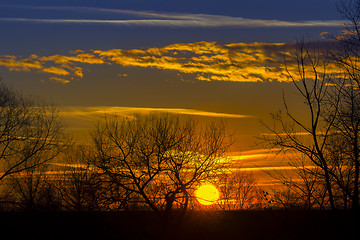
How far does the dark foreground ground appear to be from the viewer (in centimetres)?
2780

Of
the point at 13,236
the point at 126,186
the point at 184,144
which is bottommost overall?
the point at 13,236

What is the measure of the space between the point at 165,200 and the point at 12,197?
28.3 metres

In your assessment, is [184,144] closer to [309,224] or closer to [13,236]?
[309,224]

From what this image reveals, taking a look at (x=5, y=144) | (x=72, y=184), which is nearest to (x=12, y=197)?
(x=72, y=184)

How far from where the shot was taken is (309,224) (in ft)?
91.0

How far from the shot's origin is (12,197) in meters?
47.9

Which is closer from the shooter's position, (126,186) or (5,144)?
(126,186)

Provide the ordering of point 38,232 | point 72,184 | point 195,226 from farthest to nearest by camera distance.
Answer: point 72,184 < point 38,232 < point 195,226

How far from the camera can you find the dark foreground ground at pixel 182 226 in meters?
27.8

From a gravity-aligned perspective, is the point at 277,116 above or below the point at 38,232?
above

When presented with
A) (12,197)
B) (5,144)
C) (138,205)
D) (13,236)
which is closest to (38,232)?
(13,236)

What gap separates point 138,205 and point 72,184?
21908mm

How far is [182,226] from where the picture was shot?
28984 mm

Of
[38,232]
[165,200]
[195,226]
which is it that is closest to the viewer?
[165,200]
